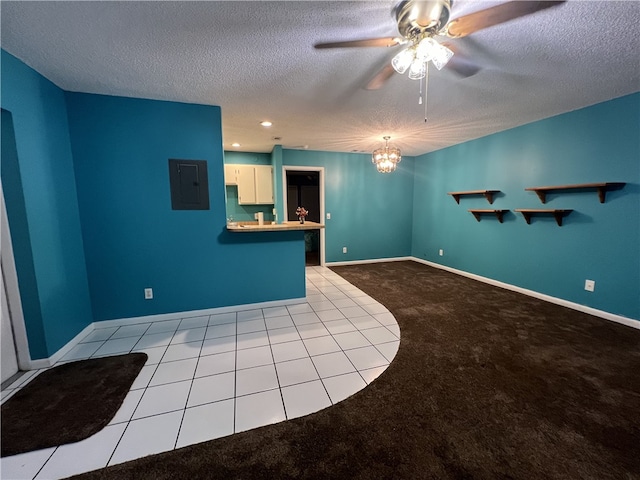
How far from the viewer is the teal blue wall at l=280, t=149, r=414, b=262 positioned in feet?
17.3

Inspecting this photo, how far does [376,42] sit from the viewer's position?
58.7 inches

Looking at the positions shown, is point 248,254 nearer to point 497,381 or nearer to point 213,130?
point 213,130

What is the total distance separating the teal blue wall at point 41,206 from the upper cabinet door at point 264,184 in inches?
112

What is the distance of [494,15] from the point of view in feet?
4.08

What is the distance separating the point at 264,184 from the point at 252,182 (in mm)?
234

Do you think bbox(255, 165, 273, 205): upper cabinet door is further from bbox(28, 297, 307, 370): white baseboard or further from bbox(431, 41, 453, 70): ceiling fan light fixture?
bbox(431, 41, 453, 70): ceiling fan light fixture

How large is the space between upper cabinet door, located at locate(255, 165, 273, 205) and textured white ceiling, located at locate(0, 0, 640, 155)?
1856mm

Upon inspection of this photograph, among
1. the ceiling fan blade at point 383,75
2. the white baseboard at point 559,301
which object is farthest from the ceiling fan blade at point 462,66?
the white baseboard at point 559,301

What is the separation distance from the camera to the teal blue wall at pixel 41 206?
6.18 feet

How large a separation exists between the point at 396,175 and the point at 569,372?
447 cm

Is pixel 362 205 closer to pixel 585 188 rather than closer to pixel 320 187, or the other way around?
pixel 320 187

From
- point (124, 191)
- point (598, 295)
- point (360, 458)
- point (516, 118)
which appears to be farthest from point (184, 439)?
point (516, 118)

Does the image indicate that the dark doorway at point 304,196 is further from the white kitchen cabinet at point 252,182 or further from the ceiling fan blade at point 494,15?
the ceiling fan blade at point 494,15

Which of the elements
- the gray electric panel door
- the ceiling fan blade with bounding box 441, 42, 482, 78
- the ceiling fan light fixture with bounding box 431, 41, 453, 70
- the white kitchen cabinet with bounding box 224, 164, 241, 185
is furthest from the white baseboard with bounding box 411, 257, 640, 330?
the white kitchen cabinet with bounding box 224, 164, 241, 185
